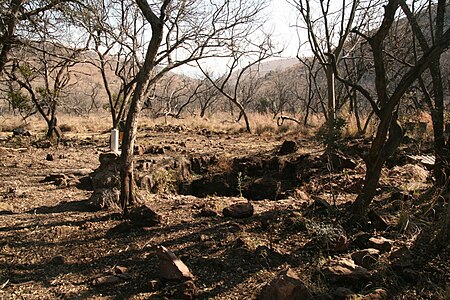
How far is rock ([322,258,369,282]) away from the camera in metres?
2.45

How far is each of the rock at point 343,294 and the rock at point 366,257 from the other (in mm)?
390

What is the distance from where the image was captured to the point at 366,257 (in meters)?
2.67

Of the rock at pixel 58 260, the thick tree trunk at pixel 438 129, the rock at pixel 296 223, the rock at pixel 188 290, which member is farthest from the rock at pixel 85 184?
the thick tree trunk at pixel 438 129

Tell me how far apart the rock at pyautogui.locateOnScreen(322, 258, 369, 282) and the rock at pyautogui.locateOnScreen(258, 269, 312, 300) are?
28 centimetres

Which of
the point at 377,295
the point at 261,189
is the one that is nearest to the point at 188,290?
the point at 377,295

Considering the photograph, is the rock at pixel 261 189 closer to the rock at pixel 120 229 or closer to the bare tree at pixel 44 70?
the rock at pixel 120 229

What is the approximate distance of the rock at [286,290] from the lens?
87.4 inches

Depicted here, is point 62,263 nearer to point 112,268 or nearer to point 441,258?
point 112,268

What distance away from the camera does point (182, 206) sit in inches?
166

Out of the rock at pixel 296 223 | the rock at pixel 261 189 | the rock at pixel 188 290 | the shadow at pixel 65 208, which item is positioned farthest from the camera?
the rock at pixel 261 189

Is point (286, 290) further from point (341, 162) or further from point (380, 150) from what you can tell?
point (341, 162)

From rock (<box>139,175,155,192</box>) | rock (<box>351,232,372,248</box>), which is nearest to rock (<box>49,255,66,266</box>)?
rock (<box>139,175,155,192</box>)

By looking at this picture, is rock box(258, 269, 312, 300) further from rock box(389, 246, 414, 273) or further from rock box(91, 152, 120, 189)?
rock box(91, 152, 120, 189)

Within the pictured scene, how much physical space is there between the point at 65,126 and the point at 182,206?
12.4 meters
